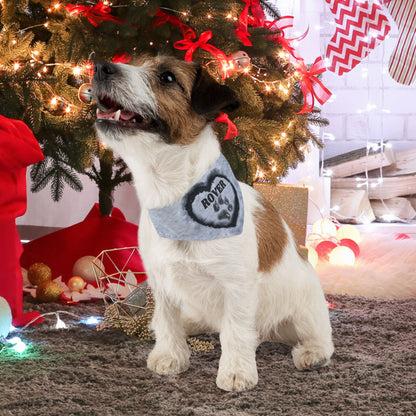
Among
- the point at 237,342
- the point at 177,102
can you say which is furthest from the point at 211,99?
the point at 237,342

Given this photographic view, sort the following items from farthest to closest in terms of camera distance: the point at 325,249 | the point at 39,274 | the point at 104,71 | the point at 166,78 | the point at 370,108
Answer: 1. the point at 370,108
2. the point at 325,249
3. the point at 39,274
4. the point at 166,78
5. the point at 104,71

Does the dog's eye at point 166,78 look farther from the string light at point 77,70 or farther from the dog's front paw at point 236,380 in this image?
the string light at point 77,70

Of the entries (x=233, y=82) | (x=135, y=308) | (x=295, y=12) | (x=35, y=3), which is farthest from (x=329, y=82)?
(x=135, y=308)

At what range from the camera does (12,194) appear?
5.86 ft

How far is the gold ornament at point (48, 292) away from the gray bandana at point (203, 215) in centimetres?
96

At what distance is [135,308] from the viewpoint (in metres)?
1.94

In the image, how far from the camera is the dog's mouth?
4.13 feet

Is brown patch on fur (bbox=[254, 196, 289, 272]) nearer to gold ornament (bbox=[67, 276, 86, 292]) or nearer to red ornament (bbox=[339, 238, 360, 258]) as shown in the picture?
gold ornament (bbox=[67, 276, 86, 292])

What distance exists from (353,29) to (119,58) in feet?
7.30

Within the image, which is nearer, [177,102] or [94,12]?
[177,102]

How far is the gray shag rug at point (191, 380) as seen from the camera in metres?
1.29

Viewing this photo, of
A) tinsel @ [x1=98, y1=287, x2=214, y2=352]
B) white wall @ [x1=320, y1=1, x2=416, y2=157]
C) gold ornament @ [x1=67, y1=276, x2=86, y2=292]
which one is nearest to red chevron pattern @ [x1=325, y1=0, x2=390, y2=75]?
white wall @ [x1=320, y1=1, x2=416, y2=157]

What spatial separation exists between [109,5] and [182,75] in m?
0.90

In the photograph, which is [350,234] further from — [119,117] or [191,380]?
[119,117]
